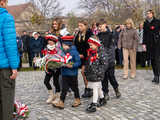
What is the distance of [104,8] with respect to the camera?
37188 millimetres

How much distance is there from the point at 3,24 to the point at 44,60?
209 centimetres

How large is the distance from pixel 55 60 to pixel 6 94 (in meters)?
1.91

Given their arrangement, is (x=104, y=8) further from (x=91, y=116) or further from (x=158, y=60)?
(x=91, y=116)

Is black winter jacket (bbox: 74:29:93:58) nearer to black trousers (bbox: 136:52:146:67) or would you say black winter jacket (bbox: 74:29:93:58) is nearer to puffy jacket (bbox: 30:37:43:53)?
black trousers (bbox: 136:52:146:67)

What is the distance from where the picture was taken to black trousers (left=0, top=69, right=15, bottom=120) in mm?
3510

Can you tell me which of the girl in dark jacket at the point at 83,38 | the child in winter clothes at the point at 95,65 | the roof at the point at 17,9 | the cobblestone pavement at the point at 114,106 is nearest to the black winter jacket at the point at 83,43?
the girl in dark jacket at the point at 83,38

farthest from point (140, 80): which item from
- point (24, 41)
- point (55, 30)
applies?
point (24, 41)

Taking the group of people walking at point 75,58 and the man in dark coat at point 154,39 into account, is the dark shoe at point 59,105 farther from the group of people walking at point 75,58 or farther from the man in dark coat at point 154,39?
the man in dark coat at point 154,39

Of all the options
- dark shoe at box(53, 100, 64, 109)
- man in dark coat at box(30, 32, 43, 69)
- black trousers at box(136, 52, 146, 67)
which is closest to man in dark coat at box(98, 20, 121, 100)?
dark shoe at box(53, 100, 64, 109)

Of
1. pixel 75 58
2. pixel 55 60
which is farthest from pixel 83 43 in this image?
pixel 55 60

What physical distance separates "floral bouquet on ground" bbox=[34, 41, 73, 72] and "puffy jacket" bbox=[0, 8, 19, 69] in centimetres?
180

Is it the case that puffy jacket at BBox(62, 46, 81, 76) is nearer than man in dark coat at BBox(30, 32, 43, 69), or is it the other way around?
puffy jacket at BBox(62, 46, 81, 76)

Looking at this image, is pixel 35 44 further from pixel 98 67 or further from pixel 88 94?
pixel 98 67

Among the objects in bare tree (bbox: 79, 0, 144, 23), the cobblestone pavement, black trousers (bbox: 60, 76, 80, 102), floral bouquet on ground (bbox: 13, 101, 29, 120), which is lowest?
the cobblestone pavement
